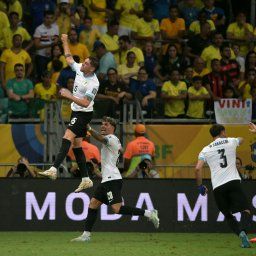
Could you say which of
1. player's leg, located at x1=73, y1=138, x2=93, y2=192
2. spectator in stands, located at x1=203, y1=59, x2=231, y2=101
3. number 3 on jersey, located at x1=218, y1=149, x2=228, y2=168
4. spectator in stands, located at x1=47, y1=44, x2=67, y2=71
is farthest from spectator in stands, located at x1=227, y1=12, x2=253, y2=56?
player's leg, located at x1=73, y1=138, x2=93, y2=192

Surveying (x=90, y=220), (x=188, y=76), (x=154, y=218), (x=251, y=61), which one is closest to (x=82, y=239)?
(x=90, y=220)

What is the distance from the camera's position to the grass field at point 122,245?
15867 millimetres

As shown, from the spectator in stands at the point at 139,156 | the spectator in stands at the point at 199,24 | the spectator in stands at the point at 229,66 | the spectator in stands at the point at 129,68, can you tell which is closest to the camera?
the spectator in stands at the point at 139,156

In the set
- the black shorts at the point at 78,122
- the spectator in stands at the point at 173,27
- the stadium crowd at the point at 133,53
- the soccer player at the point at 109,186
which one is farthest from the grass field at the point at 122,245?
the spectator in stands at the point at 173,27

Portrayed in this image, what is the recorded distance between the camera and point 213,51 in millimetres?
25125

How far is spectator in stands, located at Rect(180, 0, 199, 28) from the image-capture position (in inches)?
1036

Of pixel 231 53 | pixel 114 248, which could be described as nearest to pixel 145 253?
pixel 114 248

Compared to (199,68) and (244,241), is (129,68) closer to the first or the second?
(199,68)

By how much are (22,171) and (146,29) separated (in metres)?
6.73

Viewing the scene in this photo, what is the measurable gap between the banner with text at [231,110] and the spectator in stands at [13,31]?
469 cm

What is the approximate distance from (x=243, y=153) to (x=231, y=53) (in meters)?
3.65

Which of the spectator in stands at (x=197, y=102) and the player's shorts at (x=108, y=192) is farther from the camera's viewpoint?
the spectator in stands at (x=197, y=102)

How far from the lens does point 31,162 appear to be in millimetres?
21938

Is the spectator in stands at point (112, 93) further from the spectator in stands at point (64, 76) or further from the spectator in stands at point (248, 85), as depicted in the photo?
the spectator in stands at point (248, 85)
